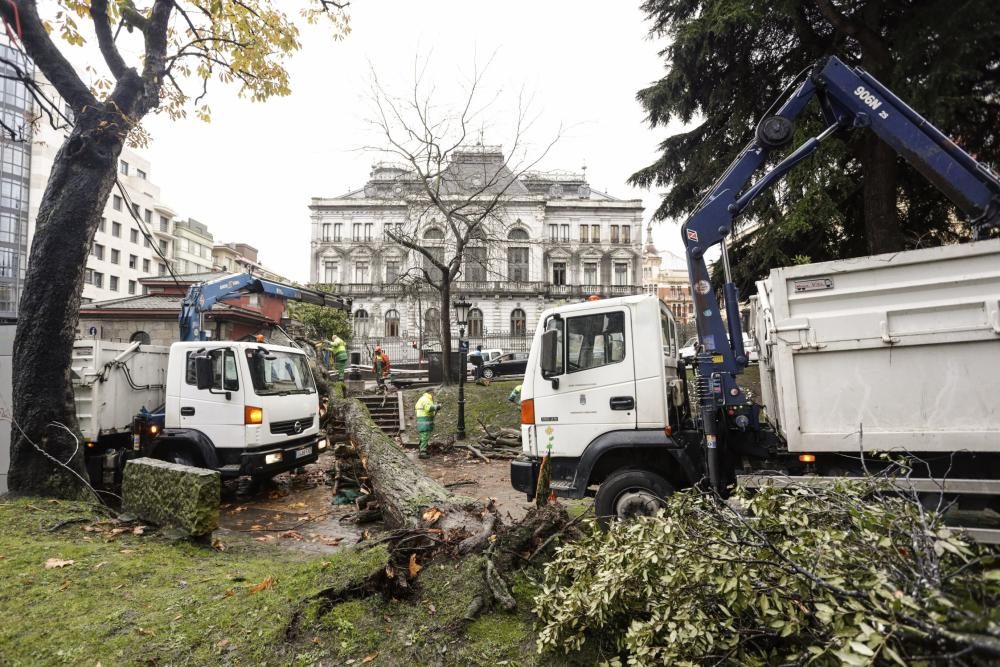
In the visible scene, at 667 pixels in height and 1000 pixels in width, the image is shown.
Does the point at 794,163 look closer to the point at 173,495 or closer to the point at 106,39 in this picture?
the point at 173,495

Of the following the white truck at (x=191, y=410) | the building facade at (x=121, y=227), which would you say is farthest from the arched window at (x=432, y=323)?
the white truck at (x=191, y=410)

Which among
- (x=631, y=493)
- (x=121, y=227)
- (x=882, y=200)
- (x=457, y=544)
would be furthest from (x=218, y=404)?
(x=121, y=227)

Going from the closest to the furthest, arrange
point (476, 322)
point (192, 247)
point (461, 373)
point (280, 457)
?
point (280, 457)
point (461, 373)
point (476, 322)
point (192, 247)

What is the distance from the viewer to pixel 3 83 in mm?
41938

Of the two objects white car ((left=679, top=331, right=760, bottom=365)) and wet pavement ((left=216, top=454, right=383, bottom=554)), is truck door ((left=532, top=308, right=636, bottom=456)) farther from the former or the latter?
wet pavement ((left=216, top=454, right=383, bottom=554))

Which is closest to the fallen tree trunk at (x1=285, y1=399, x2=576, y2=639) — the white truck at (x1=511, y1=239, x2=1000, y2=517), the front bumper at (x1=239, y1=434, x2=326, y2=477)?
the white truck at (x1=511, y1=239, x2=1000, y2=517)

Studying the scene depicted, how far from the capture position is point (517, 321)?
46.4 metres

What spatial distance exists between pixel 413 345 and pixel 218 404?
2945cm

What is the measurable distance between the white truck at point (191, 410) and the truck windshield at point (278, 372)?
23mm

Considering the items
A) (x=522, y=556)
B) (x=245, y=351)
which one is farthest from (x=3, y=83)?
(x=522, y=556)

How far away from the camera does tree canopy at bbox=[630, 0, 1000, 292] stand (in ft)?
25.0

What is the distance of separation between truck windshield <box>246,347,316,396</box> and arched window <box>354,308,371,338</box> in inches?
1386

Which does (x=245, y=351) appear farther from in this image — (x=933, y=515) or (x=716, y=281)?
(x=716, y=281)

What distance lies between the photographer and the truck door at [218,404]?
25.0ft
